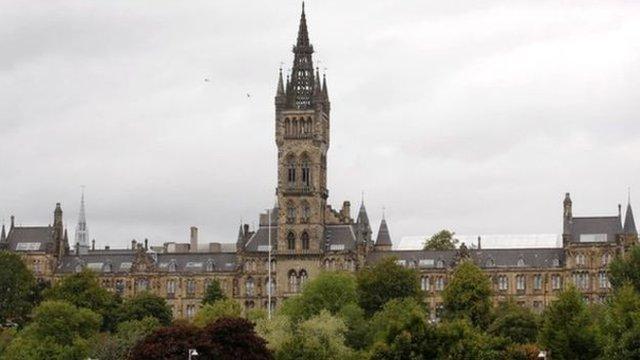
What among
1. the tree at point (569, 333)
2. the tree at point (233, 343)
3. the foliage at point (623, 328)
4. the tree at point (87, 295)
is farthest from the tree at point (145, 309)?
the tree at point (569, 333)

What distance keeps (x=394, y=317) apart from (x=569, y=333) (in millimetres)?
28857

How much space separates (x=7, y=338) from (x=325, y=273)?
112ft

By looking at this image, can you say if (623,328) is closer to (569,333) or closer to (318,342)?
(569,333)

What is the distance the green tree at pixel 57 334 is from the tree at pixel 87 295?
15508mm

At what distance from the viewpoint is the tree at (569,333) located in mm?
128250

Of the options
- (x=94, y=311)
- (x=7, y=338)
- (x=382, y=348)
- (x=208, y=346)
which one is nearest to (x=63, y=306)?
(x=7, y=338)

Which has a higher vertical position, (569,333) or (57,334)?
(57,334)

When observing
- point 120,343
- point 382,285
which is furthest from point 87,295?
point 120,343

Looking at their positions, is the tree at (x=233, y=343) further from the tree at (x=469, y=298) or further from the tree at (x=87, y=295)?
the tree at (x=87, y=295)

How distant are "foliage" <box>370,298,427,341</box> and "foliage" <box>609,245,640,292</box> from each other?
802 inches

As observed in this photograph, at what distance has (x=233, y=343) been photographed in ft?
447

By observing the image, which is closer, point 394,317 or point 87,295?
point 394,317

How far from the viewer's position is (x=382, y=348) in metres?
125

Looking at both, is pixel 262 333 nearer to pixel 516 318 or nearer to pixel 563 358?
pixel 516 318
